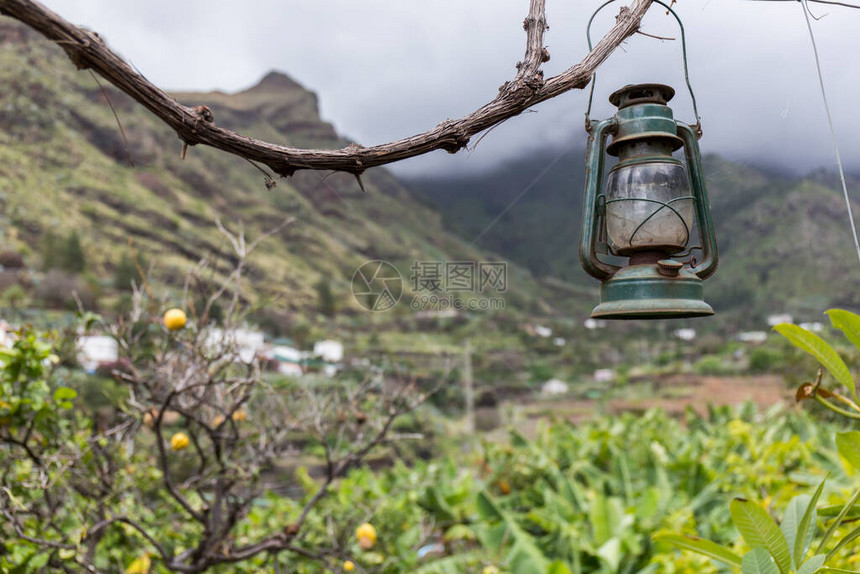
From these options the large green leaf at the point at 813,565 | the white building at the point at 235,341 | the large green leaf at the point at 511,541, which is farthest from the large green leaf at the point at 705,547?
the large green leaf at the point at 511,541

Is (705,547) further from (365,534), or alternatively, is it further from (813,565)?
(365,534)

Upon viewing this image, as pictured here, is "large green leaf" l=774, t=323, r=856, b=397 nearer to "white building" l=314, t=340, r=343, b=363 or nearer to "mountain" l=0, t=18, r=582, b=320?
"white building" l=314, t=340, r=343, b=363

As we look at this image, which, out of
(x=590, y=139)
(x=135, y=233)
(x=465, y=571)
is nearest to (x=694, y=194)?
(x=590, y=139)

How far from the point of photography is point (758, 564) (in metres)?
0.85

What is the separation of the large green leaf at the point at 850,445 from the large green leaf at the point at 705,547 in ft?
0.82

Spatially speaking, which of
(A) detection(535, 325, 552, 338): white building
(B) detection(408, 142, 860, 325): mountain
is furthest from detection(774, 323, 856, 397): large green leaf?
(A) detection(535, 325, 552, 338): white building

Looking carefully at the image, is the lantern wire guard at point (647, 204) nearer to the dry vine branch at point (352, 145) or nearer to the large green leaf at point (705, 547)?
the dry vine branch at point (352, 145)

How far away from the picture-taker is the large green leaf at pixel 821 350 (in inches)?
37.3

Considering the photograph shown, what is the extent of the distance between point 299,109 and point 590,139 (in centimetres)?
3710

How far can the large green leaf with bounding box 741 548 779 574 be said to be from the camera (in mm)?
846

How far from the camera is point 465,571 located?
349 cm

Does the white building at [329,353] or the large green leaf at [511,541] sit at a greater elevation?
the white building at [329,353]

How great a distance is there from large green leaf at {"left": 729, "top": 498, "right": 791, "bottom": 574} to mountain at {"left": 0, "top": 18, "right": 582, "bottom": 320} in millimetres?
15501

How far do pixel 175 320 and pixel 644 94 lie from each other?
65.2 inches
